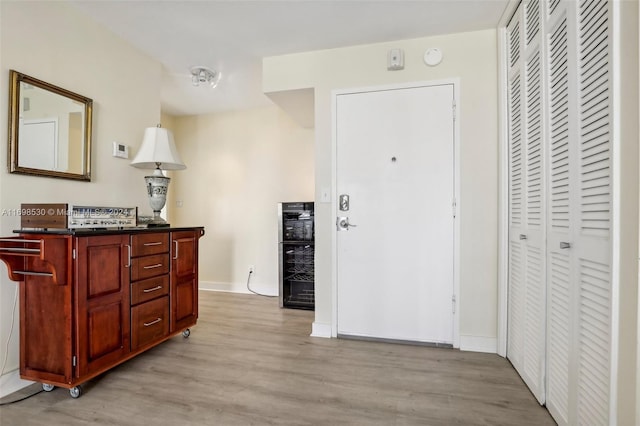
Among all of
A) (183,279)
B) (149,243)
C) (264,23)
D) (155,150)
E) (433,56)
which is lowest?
(183,279)

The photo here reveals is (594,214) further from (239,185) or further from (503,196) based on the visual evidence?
(239,185)

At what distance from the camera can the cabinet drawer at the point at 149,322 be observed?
83.5 inches

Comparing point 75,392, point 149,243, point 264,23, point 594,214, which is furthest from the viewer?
point 264,23

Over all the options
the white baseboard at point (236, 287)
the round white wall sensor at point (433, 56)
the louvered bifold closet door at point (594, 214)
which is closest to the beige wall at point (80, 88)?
the white baseboard at point (236, 287)

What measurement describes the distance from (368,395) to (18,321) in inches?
81.4

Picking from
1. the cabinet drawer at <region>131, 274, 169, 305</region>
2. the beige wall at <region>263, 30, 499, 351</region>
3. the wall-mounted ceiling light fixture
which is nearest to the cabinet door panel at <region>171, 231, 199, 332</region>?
the cabinet drawer at <region>131, 274, 169, 305</region>

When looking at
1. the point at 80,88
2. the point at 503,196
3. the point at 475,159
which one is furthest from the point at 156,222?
the point at 503,196

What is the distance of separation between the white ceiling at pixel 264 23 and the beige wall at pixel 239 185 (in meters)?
1.32

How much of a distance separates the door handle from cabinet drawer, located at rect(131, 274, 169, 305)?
137cm

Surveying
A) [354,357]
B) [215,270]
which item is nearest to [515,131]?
[354,357]

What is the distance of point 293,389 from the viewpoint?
1.88 meters

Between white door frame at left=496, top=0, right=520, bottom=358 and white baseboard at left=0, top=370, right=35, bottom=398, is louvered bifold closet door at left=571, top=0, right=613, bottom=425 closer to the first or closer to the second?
white door frame at left=496, top=0, right=520, bottom=358

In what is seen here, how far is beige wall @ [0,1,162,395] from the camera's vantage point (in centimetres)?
185

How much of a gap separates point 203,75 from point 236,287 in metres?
2.62
